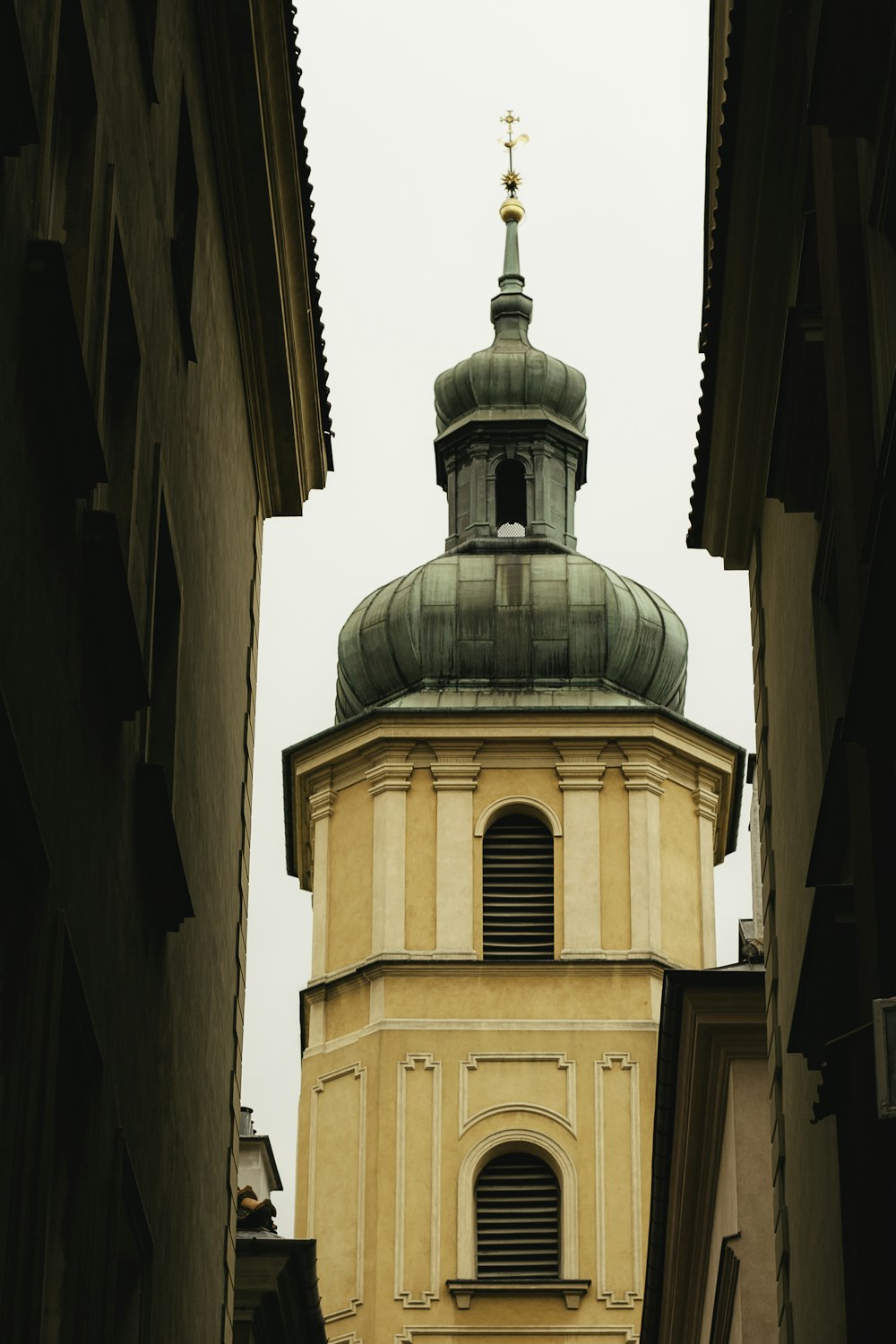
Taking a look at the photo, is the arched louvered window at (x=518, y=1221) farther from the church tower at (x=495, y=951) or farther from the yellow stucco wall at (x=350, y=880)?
the yellow stucco wall at (x=350, y=880)

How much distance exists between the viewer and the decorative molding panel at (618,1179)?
40.2m

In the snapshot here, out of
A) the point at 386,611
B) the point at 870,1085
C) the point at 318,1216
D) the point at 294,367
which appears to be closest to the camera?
the point at 870,1085

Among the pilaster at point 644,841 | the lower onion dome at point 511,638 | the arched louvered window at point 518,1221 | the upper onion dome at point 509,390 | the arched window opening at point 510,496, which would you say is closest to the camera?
the arched louvered window at point 518,1221

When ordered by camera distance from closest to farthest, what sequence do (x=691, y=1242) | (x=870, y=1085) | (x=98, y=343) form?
(x=870, y=1085) < (x=98, y=343) < (x=691, y=1242)

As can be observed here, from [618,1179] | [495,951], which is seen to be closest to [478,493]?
A: [495,951]

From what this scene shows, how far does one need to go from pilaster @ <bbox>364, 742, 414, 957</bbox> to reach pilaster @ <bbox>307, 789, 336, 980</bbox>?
0.93 meters

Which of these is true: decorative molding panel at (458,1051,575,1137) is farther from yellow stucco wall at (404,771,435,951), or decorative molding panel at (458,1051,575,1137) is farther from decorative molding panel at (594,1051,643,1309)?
yellow stucco wall at (404,771,435,951)

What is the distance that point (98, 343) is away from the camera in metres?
10.7

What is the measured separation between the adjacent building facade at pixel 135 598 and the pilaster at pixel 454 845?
79.1ft

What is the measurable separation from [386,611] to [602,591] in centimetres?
339

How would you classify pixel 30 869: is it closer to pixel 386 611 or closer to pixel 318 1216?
pixel 318 1216

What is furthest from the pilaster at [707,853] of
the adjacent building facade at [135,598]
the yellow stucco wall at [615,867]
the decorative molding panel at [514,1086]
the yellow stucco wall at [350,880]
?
the adjacent building facade at [135,598]

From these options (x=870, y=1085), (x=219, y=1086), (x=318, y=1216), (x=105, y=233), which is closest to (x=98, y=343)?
(x=105, y=233)

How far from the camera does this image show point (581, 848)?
43.2 meters
